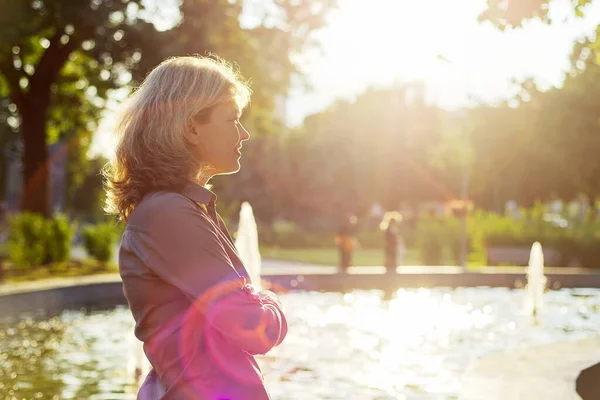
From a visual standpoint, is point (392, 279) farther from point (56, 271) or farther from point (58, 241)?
point (58, 241)

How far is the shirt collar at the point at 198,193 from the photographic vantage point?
2.60 meters

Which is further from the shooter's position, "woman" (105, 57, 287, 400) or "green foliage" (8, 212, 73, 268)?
"green foliage" (8, 212, 73, 268)

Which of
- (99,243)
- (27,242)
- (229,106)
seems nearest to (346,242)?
(99,243)

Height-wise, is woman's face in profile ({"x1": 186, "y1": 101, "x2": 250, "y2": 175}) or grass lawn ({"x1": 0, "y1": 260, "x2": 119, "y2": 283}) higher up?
woman's face in profile ({"x1": 186, "y1": 101, "x2": 250, "y2": 175})

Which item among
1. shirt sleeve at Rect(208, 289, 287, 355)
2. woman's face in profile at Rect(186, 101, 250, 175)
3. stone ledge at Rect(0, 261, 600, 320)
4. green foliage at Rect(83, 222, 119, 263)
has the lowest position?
stone ledge at Rect(0, 261, 600, 320)

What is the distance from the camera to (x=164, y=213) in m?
2.49

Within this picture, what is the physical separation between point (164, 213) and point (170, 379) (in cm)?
48

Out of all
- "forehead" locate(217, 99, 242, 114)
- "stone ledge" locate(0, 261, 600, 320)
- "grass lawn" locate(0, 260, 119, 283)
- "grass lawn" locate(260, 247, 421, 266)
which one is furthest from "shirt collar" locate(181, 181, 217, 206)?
"grass lawn" locate(260, 247, 421, 266)

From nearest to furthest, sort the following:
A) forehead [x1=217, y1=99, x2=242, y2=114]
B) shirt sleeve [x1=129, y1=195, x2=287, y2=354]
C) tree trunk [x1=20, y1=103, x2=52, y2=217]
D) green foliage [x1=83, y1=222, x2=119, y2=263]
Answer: shirt sleeve [x1=129, y1=195, x2=287, y2=354]
forehead [x1=217, y1=99, x2=242, y2=114]
green foliage [x1=83, y1=222, x2=119, y2=263]
tree trunk [x1=20, y1=103, x2=52, y2=217]

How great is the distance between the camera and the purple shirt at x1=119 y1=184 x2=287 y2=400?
2.45 m

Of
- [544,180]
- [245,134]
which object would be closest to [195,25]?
[245,134]

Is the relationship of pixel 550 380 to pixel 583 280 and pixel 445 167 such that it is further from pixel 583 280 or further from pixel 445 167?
pixel 445 167

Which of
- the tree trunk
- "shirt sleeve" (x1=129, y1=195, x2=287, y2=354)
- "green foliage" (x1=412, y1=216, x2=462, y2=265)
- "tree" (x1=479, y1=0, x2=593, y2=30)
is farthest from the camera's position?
"green foliage" (x1=412, y1=216, x2=462, y2=265)

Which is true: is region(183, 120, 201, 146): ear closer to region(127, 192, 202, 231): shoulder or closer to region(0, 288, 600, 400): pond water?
region(127, 192, 202, 231): shoulder
